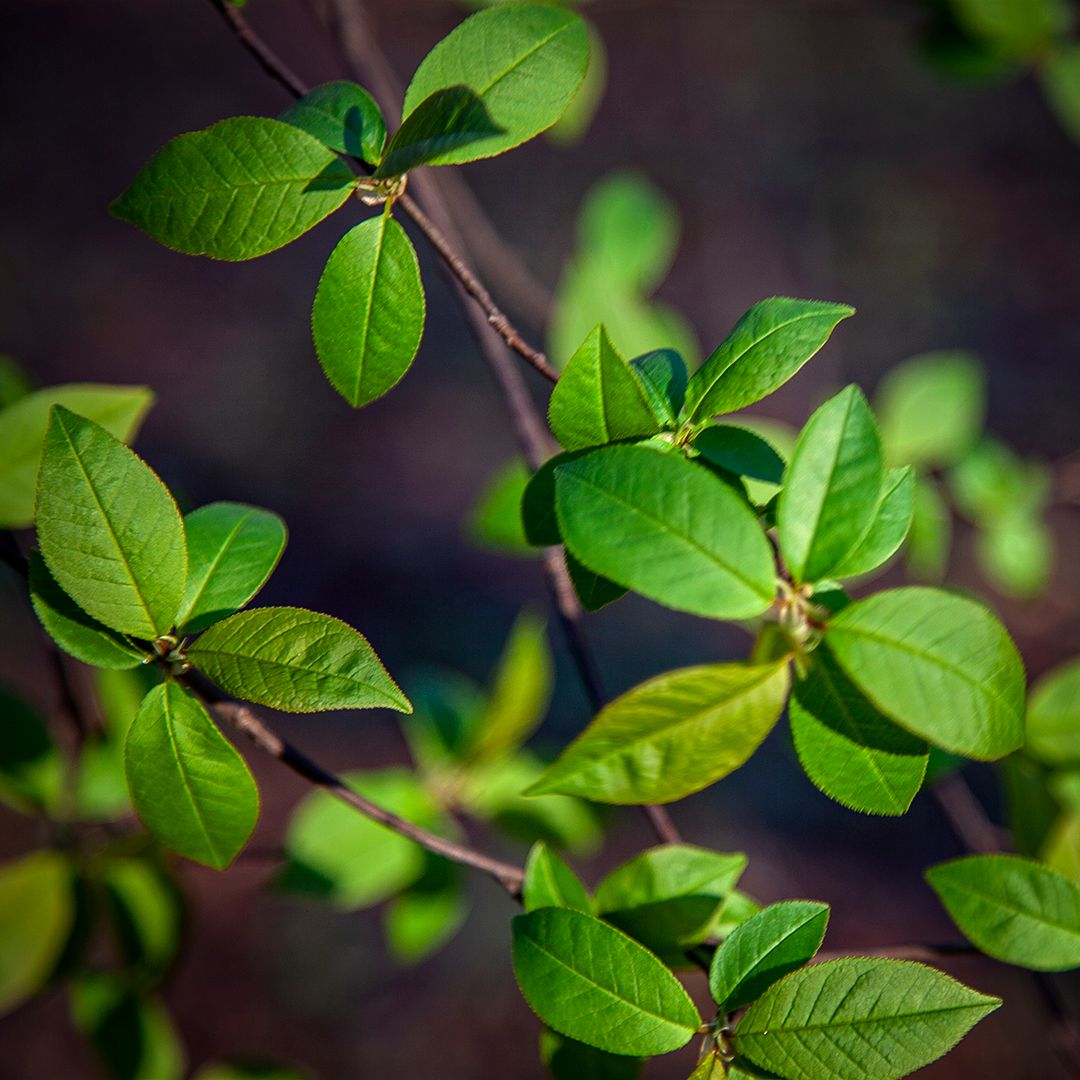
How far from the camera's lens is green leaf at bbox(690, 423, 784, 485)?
1.69 feet

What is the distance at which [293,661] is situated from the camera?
492 mm

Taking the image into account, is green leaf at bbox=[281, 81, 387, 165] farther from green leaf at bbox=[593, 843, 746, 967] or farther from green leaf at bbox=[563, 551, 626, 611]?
green leaf at bbox=[593, 843, 746, 967]

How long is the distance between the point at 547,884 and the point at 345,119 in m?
0.49

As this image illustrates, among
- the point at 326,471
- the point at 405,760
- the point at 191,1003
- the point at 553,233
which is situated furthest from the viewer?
the point at 553,233

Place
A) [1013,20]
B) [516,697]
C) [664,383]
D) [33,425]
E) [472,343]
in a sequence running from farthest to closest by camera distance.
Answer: [472,343], [1013,20], [516,697], [33,425], [664,383]

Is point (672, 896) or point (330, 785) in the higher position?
point (330, 785)

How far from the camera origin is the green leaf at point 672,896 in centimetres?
59

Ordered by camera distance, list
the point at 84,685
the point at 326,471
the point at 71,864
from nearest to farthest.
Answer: the point at 71,864 → the point at 84,685 → the point at 326,471

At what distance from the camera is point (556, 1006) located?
0.52 metres

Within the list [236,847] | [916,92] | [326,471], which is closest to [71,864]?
[236,847]

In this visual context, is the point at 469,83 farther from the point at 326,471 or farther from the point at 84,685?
the point at 326,471

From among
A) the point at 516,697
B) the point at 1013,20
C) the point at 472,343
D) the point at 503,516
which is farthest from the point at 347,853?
the point at 472,343

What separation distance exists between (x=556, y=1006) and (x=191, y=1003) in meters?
1.86

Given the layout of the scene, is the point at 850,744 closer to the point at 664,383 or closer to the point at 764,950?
the point at 764,950
